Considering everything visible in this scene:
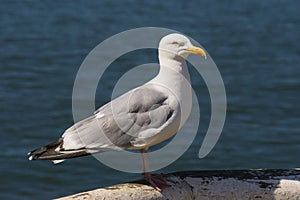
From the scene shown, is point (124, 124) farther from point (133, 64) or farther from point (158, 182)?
point (133, 64)

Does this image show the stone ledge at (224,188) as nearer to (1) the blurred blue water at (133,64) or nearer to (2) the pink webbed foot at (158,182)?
(2) the pink webbed foot at (158,182)

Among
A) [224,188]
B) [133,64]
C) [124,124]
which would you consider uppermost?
[133,64]

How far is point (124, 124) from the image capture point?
4156mm

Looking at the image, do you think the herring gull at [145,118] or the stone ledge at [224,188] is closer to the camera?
the stone ledge at [224,188]

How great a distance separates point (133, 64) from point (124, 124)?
5.74 metres

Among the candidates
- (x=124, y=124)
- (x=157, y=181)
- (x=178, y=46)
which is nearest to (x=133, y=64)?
(x=124, y=124)

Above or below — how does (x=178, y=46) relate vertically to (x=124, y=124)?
above

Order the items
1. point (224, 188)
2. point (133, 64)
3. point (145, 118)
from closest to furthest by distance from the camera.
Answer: point (224, 188), point (145, 118), point (133, 64)

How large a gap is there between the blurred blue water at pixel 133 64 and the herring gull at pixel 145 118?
11.5ft

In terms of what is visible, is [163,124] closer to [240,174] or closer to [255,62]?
[240,174]

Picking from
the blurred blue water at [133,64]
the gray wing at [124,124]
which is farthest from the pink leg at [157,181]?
the blurred blue water at [133,64]

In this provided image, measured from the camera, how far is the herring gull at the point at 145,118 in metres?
3.99

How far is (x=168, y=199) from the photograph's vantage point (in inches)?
154

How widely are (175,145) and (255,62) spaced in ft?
12.8
